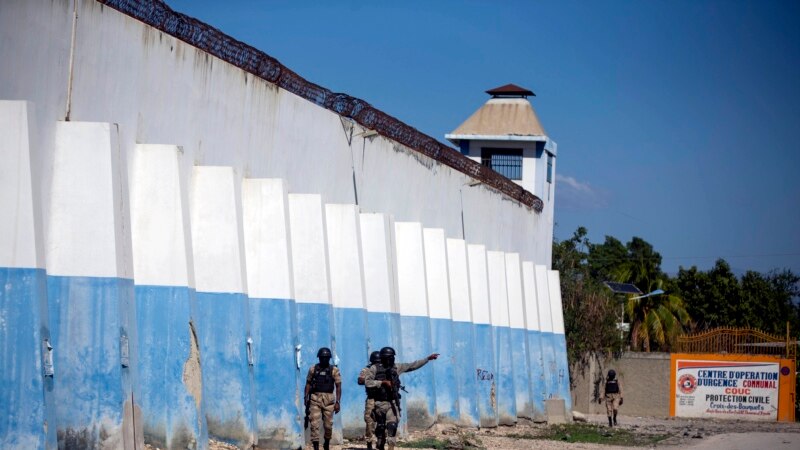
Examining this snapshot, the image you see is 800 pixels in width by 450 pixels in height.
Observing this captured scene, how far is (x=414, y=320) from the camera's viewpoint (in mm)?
25438

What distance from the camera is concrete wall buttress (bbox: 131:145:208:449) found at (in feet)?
49.6

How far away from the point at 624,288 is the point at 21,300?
139 ft

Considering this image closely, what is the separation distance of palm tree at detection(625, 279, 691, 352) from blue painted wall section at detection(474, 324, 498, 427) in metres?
20.2

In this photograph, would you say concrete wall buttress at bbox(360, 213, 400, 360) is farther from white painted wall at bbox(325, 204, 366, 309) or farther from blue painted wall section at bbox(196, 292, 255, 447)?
blue painted wall section at bbox(196, 292, 255, 447)

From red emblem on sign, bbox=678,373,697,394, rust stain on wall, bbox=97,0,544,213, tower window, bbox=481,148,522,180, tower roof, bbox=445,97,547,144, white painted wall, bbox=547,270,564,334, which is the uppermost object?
tower roof, bbox=445,97,547,144

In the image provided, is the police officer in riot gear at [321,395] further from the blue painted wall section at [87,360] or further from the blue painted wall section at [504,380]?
the blue painted wall section at [504,380]

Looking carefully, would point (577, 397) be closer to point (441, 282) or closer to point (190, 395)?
point (441, 282)

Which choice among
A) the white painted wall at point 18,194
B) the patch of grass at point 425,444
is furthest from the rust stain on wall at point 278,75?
the patch of grass at point 425,444

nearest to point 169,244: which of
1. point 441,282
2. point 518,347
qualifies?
point 441,282

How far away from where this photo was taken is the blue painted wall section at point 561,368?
38781 mm

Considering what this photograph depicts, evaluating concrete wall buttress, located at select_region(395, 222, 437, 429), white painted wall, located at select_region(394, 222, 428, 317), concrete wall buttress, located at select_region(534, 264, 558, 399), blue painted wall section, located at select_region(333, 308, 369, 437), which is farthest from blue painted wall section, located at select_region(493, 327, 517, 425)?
blue painted wall section, located at select_region(333, 308, 369, 437)

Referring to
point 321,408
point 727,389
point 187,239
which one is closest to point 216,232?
point 187,239

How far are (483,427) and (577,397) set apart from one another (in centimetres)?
1249

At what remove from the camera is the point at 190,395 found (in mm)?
15422
